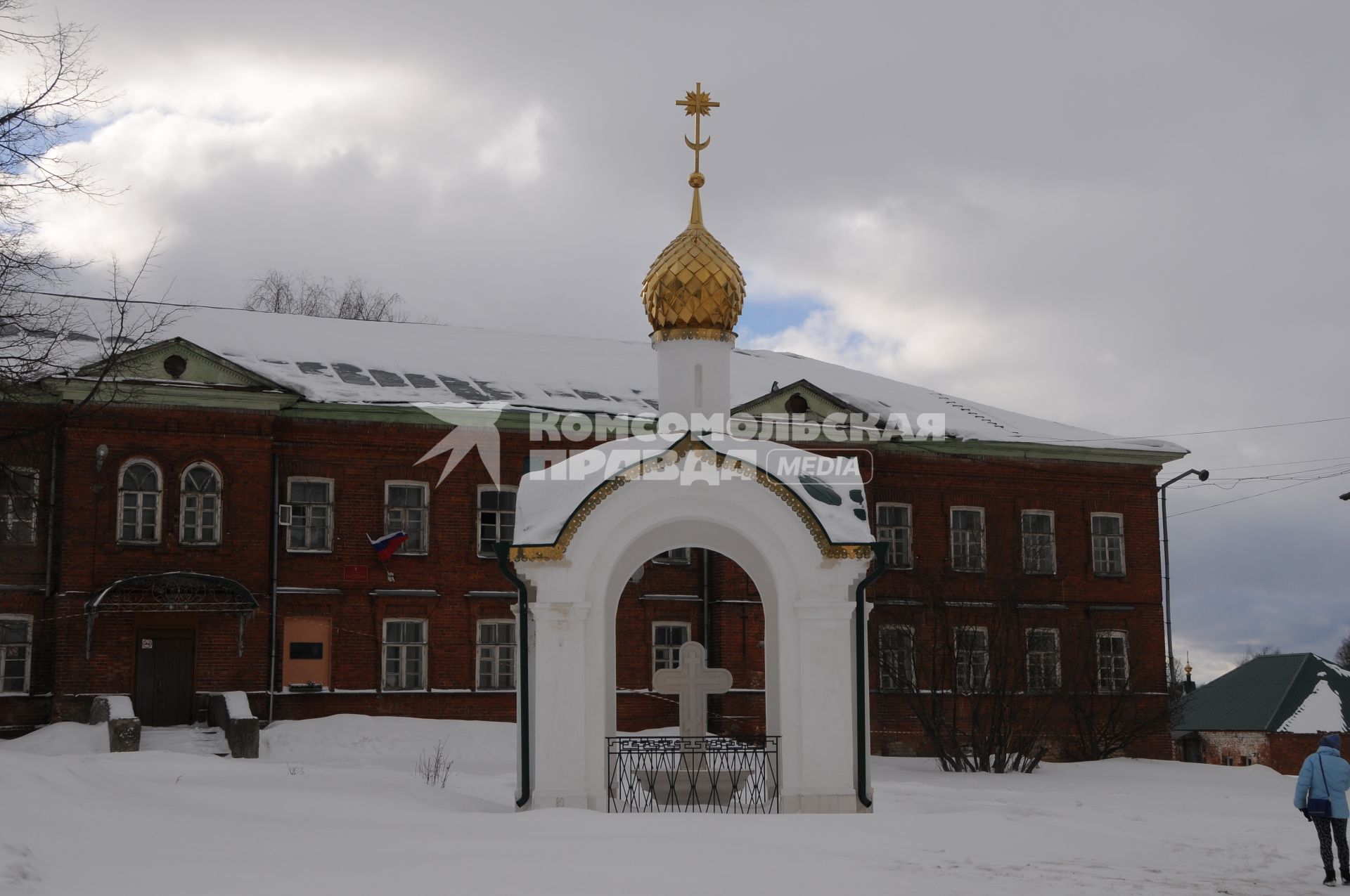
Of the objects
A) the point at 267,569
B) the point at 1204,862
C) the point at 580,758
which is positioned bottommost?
the point at 1204,862

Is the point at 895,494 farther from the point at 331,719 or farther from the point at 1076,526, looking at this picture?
the point at 331,719

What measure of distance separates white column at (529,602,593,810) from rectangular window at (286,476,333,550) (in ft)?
41.4

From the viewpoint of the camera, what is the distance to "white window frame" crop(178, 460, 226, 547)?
75.1ft

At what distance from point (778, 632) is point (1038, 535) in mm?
16260

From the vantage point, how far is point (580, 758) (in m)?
12.3

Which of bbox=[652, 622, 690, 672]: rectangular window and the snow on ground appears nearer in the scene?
the snow on ground

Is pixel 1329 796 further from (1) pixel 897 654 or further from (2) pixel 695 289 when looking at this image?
(1) pixel 897 654

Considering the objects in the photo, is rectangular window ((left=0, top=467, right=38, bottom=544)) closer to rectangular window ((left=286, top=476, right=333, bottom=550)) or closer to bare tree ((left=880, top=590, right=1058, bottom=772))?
rectangular window ((left=286, top=476, right=333, bottom=550))

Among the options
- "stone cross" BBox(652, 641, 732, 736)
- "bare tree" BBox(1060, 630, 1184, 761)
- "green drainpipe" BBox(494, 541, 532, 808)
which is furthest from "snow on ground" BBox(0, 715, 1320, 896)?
"bare tree" BBox(1060, 630, 1184, 761)

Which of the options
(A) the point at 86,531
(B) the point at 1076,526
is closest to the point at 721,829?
(A) the point at 86,531

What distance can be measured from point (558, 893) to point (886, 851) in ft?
10.1

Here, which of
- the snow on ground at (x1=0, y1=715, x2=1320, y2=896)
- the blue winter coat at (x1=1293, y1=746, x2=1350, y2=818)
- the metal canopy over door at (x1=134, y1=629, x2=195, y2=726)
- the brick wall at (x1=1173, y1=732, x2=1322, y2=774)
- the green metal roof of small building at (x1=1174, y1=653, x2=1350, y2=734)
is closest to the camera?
the snow on ground at (x1=0, y1=715, x2=1320, y2=896)

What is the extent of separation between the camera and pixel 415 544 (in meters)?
24.7

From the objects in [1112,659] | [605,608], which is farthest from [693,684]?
[1112,659]
